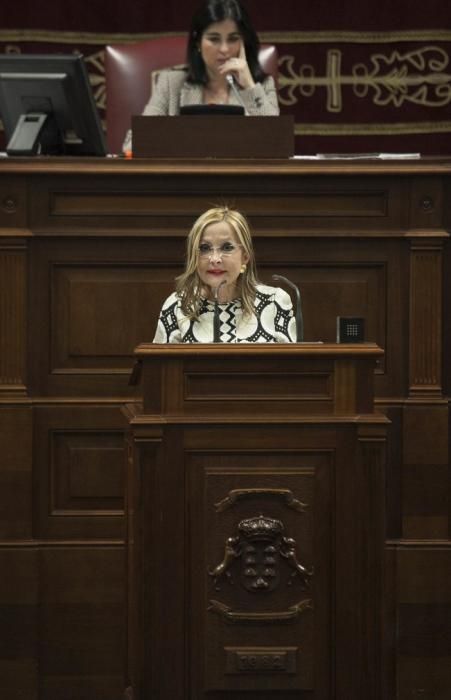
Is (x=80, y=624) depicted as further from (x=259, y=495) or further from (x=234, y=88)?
(x=234, y=88)

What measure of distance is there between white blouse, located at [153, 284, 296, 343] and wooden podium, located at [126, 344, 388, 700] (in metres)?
0.47

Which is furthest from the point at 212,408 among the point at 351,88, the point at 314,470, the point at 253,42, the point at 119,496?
the point at 351,88

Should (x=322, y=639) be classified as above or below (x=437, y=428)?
below

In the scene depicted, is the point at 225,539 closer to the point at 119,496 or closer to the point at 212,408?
the point at 212,408

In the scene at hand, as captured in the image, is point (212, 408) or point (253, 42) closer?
point (212, 408)

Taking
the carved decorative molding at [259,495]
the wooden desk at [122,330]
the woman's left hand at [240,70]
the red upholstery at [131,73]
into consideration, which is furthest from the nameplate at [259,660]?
the red upholstery at [131,73]

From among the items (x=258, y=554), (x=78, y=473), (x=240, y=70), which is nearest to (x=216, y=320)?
(x=258, y=554)

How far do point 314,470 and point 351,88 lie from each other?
4.21m

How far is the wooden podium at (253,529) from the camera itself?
11.9 feet

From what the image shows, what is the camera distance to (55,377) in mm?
4637

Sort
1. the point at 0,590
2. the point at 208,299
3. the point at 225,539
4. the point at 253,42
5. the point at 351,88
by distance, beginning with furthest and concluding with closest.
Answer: the point at 351,88 < the point at 253,42 < the point at 0,590 < the point at 208,299 < the point at 225,539

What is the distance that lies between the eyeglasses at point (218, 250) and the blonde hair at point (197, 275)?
1cm

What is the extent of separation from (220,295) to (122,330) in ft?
1.92

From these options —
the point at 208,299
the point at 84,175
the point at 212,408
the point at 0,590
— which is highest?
the point at 84,175
